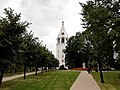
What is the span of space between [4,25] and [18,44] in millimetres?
1844

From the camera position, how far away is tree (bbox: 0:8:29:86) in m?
18.4

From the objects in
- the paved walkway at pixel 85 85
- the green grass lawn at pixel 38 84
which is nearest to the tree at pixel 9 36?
the green grass lawn at pixel 38 84

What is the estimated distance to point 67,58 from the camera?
101250mm

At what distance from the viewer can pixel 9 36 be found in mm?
19453

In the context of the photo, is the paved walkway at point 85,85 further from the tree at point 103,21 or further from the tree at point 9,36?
the tree at point 9,36

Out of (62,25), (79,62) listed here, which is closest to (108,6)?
(79,62)

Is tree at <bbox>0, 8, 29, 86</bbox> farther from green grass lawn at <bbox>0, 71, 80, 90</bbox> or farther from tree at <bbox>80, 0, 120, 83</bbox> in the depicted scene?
tree at <bbox>80, 0, 120, 83</bbox>

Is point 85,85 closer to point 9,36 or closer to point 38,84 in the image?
point 38,84

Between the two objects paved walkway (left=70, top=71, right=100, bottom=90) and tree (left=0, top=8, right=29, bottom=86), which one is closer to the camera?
tree (left=0, top=8, right=29, bottom=86)

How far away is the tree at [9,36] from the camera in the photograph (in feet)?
60.3

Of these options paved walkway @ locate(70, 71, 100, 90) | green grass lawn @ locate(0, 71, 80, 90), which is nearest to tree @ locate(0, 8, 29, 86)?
green grass lawn @ locate(0, 71, 80, 90)

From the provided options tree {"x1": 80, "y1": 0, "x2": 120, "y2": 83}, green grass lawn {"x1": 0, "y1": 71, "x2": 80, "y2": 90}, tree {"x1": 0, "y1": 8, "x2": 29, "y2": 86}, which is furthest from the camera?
tree {"x1": 80, "y1": 0, "x2": 120, "y2": 83}

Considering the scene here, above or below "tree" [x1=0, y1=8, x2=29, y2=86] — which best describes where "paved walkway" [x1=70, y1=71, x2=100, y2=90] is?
below

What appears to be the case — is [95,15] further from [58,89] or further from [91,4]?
[58,89]
